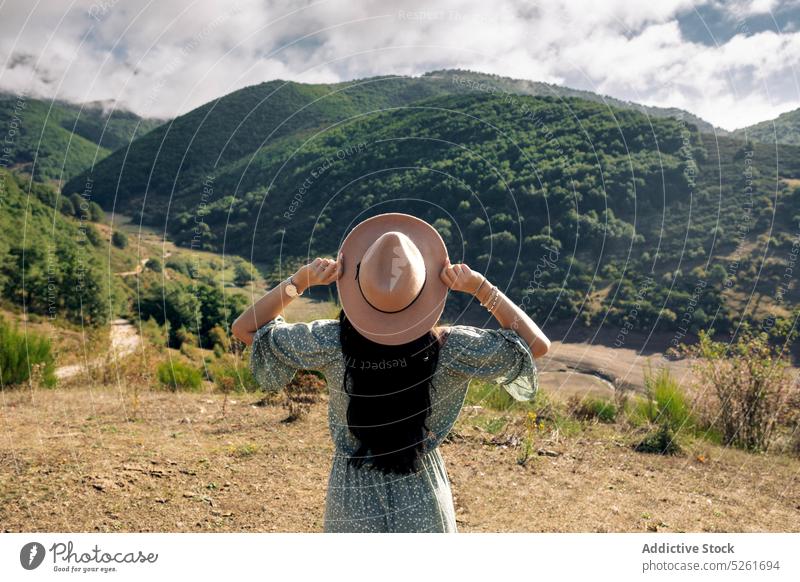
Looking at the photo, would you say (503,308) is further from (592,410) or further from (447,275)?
(592,410)

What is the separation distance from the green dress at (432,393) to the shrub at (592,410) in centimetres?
673

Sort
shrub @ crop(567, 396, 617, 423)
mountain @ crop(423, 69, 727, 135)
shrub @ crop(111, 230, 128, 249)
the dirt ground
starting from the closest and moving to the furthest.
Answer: the dirt ground → mountain @ crop(423, 69, 727, 135) → shrub @ crop(567, 396, 617, 423) → shrub @ crop(111, 230, 128, 249)

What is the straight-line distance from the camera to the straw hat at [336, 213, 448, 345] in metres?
2.68

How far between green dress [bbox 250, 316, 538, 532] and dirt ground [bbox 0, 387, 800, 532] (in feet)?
8.47

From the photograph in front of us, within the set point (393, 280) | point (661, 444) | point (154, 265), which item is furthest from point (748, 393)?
point (154, 265)

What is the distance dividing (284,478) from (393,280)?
4221mm

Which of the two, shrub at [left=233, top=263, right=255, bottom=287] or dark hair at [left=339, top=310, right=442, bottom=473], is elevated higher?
shrub at [left=233, top=263, right=255, bottom=287]

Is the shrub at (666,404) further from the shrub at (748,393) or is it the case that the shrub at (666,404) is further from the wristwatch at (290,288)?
the wristwatch at (290,288)

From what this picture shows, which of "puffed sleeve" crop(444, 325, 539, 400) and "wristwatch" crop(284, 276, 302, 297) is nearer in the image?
"puffed sleeve" crop(444, 325, 539, 400)

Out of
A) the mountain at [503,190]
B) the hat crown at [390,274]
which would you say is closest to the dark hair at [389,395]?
the hat crown at [390,274]

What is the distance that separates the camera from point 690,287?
36.0 meters

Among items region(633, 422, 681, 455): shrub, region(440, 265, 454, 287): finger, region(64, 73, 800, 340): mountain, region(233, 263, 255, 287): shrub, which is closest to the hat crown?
region(440, 265, 454, 287): finger

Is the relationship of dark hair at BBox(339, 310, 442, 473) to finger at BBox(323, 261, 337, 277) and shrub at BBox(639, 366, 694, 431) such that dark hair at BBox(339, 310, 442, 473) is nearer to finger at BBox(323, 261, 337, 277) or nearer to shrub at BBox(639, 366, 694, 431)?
finger at BBox(323, 261, 337, 277)

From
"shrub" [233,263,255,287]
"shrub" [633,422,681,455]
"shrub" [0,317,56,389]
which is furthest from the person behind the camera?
"shrub" [233,263,255,287]
